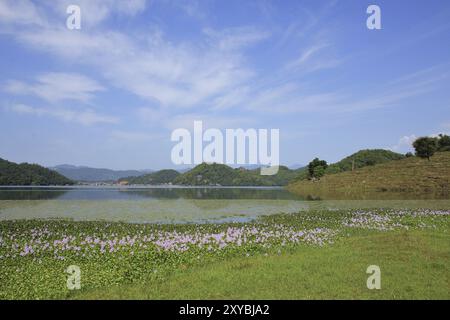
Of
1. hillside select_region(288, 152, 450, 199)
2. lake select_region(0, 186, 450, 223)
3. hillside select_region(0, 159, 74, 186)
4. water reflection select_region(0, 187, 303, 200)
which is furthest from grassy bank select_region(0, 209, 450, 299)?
hillside select_region(0, 159, 74, 186)

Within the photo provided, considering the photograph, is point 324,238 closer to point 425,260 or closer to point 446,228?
point 425,260

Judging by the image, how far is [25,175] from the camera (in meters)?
183

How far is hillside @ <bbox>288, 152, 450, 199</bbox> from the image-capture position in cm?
8188

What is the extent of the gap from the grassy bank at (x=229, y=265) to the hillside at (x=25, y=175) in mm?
180938

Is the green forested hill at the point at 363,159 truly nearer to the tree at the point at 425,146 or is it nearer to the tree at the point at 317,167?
the tree at the point at 317,167

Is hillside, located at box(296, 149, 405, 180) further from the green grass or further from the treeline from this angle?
the green grass

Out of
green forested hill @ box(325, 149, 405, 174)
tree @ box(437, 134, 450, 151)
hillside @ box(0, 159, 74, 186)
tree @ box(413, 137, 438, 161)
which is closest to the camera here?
tree @ box(413, 137, 438, 161)

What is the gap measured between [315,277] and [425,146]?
10236 cm

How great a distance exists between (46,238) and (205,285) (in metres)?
12.2

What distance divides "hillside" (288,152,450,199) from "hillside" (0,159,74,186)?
138 meters

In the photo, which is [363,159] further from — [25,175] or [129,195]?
[25,175]

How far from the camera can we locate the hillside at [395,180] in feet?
269

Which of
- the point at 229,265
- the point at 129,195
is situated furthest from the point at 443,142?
the point at 229,265
